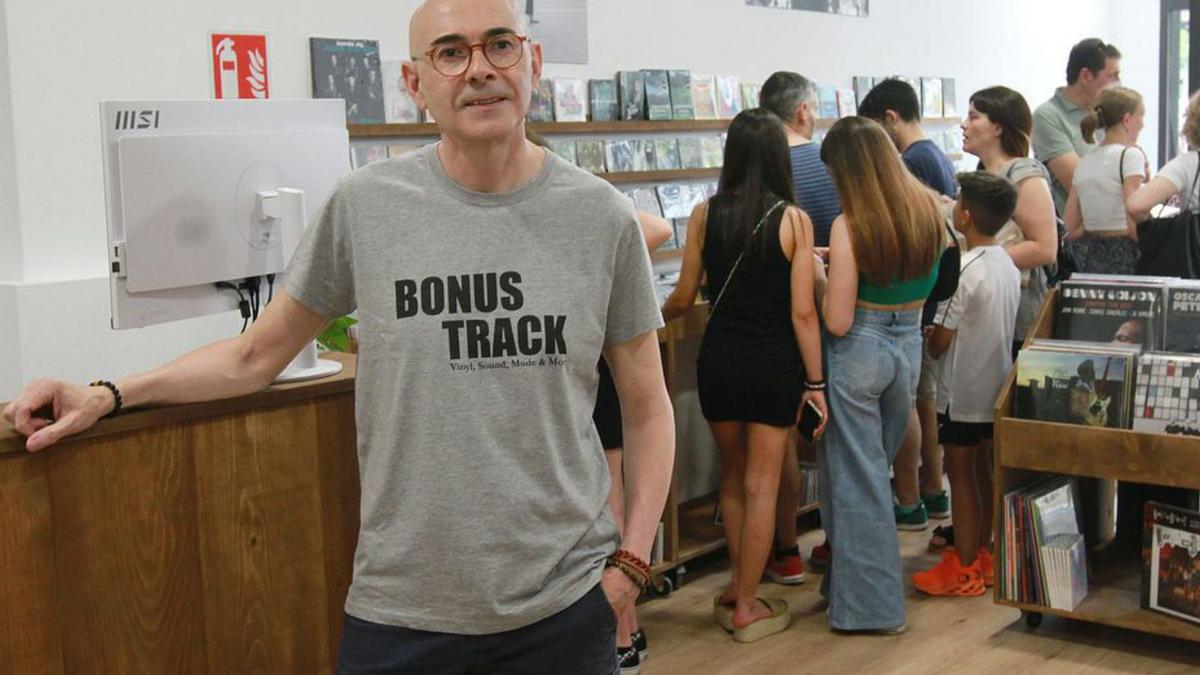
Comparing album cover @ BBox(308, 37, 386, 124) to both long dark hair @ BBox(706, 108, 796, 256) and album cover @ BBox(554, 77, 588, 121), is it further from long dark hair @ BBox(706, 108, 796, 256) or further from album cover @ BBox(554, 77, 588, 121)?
long dark hair @ BBox(706, 108, 796, 256)

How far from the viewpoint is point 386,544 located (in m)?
1.78

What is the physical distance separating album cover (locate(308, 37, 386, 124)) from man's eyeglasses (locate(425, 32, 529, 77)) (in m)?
2.65

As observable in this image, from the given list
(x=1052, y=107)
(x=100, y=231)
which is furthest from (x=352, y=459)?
(x=1052, y=107)

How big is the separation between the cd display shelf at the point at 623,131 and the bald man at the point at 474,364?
2.68m

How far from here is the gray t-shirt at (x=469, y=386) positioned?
1738 mm

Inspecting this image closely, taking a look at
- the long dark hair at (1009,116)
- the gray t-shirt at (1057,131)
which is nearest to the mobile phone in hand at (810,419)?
the long dark hair at (1009,116)

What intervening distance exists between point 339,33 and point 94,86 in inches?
33.5

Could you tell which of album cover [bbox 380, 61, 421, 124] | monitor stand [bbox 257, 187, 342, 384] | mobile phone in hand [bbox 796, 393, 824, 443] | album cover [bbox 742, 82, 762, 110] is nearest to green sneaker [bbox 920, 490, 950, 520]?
mobile phone in hand [bbox 796, 393, 824, 443]

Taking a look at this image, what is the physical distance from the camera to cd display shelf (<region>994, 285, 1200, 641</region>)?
3.72 m

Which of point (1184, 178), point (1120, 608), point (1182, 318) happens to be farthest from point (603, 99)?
point (1120, 608)

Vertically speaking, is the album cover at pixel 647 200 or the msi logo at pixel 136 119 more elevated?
the msi logo at pixel 136 119

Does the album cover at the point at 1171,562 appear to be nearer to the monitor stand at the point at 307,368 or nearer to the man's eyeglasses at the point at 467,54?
the monitor stand at the point at 307,368

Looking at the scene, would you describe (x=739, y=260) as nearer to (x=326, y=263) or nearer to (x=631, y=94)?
(x=631, y=94)

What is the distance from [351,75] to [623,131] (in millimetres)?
1379
